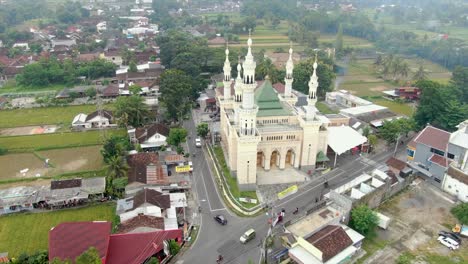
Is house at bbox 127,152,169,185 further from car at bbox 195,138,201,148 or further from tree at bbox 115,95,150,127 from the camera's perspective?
tree at bbox 115,95,150,127

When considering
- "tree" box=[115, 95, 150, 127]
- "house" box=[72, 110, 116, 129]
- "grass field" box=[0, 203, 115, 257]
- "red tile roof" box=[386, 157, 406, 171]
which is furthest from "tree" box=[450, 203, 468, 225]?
"house" box=[72, 110, 116, 129]

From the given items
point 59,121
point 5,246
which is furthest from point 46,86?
point 5,246

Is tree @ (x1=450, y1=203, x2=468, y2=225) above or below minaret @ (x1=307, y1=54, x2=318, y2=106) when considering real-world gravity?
below

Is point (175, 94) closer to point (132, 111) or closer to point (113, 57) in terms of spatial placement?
point (132, 111)

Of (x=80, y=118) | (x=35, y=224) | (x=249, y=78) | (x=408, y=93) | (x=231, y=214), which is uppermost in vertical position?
(x=249, y=78)

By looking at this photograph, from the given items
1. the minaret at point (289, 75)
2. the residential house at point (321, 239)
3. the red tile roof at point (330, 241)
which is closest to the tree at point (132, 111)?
the minaret at point (289, 75)

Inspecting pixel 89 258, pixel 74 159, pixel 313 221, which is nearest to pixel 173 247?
pixel 89 258

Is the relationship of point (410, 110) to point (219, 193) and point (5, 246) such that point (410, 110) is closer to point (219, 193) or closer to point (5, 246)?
point (219, 193)
